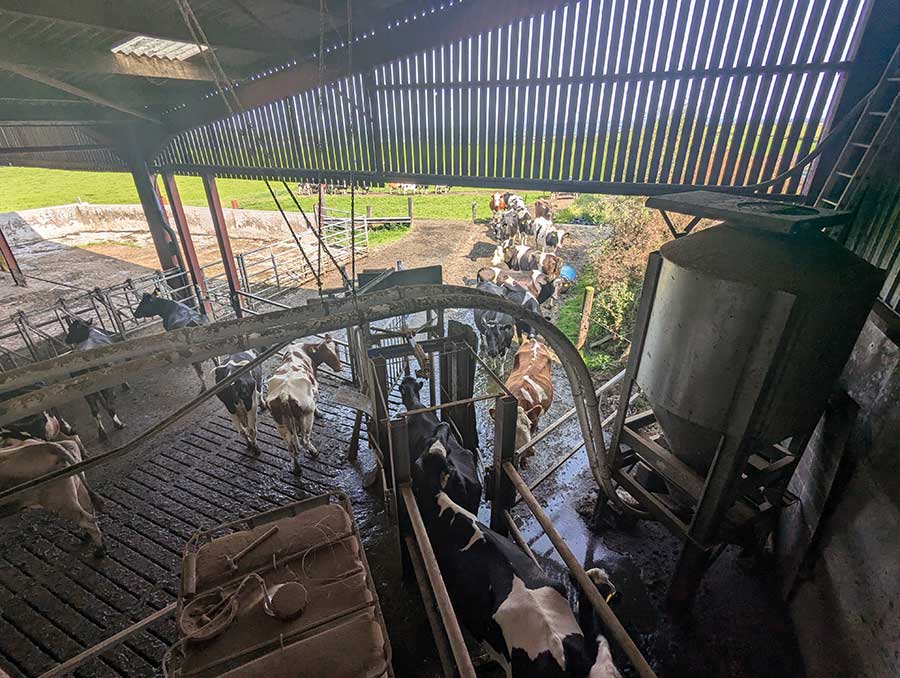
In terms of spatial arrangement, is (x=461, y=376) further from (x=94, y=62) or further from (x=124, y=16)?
(x=94, y=62)

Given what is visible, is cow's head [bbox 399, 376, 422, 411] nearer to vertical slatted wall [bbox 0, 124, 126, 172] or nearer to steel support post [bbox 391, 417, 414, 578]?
steel support post [bbox 391, 417, 414, 578]

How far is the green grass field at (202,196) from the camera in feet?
75.2

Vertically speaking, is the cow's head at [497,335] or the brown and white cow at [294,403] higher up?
the brown and white cow at [294,403]

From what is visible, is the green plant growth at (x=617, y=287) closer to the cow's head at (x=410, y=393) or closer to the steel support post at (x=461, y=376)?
the steel support post at (x=461, y=376)

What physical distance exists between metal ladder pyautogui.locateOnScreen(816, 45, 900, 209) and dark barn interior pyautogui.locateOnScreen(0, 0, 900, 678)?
2 centimetres

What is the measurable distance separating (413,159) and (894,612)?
23.8 feet

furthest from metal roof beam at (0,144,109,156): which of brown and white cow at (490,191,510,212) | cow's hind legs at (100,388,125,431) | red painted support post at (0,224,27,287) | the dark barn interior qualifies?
brown and white cow at (490,191,510,212)

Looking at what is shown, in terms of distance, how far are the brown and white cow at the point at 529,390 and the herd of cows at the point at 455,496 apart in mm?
22

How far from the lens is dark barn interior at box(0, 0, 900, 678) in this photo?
285cm

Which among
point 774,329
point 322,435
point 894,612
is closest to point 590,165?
point 774,329

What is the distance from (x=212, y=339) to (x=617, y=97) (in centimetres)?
542

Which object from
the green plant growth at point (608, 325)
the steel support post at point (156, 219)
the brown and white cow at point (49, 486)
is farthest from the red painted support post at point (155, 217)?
the green plant growth at point (608, 325)

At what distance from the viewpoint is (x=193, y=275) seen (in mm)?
11102

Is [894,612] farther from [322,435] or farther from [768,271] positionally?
[322,435]
